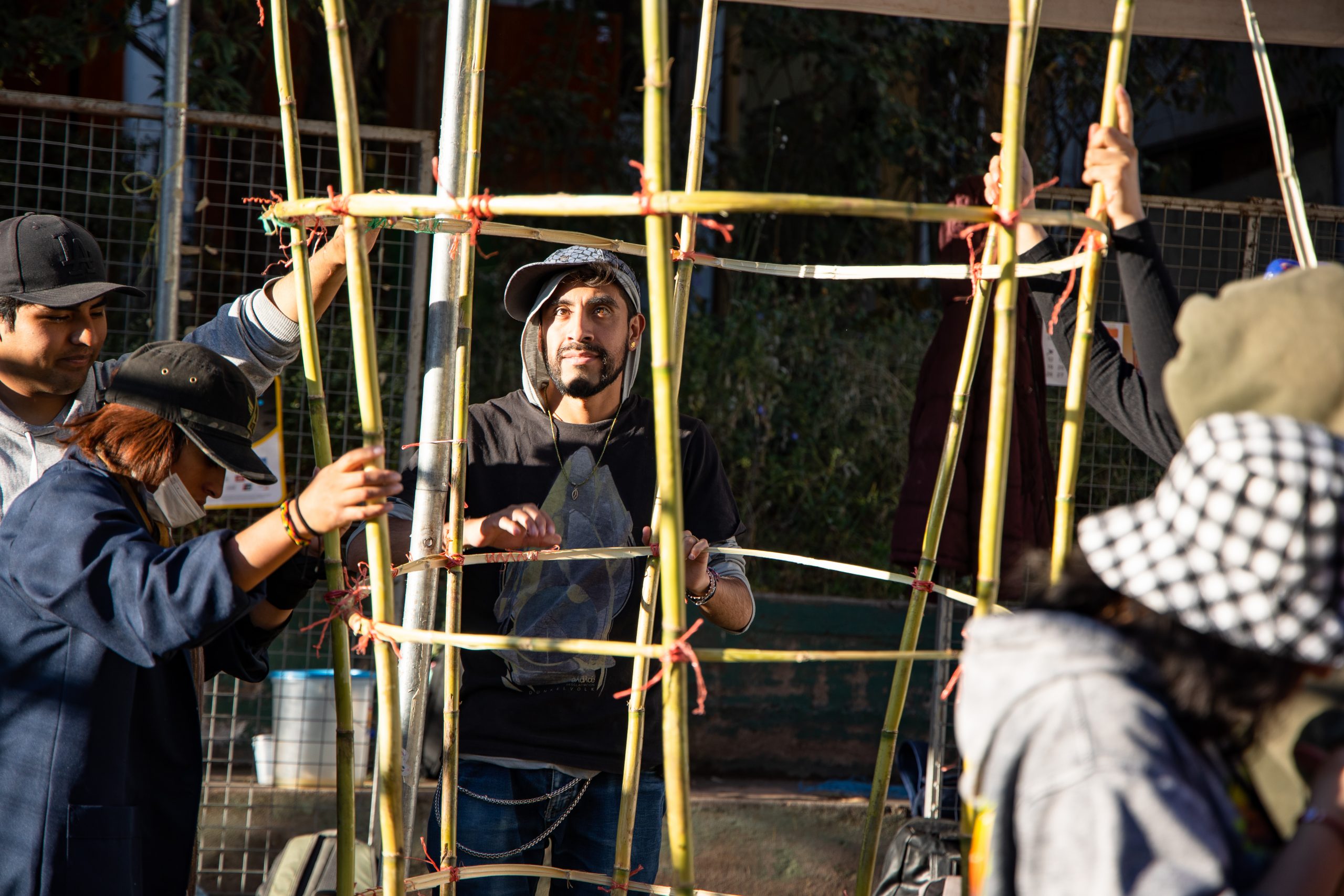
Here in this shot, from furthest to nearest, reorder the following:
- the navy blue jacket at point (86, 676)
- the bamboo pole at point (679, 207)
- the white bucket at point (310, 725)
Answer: the white bucket at point (310, 725) → the navy blue jacket at point (86, 676) → the bamboo pole at point (679, 207)

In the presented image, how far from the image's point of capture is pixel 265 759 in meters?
3.46

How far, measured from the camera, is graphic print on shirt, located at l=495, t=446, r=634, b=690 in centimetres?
205

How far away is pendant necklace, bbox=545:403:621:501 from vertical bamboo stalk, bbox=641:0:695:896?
0.93 meters

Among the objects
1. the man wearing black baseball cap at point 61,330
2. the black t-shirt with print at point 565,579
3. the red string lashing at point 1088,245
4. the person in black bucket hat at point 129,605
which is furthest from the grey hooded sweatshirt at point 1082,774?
the man wearing black baseball cap at point 61,330

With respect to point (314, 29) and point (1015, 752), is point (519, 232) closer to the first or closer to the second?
point (1015, 752)

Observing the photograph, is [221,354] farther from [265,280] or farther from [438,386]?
[265,280]

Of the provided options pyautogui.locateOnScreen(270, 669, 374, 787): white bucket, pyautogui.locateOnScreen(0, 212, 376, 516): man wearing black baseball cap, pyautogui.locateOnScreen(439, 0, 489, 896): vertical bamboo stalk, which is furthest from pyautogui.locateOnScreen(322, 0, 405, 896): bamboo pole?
pyautogui.locateOnScreen(270, 669, 374, 787): white bucket

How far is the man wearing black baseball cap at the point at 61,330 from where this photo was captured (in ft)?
6.38

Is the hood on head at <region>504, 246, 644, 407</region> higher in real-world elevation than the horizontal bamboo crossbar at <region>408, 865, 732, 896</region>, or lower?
higher

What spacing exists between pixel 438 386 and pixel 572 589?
0.59 metres

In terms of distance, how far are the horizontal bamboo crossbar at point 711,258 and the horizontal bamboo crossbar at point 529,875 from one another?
1.02 meters

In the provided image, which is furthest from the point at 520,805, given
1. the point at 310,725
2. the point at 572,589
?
the point at 310,725

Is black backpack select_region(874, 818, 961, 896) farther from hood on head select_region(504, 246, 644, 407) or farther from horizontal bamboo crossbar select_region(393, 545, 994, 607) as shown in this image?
hood on head select_region(504, 246, 644, 407)

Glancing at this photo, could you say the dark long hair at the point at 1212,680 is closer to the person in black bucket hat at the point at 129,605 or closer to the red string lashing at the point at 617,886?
the person in black bucket hat at the point at 129,605
